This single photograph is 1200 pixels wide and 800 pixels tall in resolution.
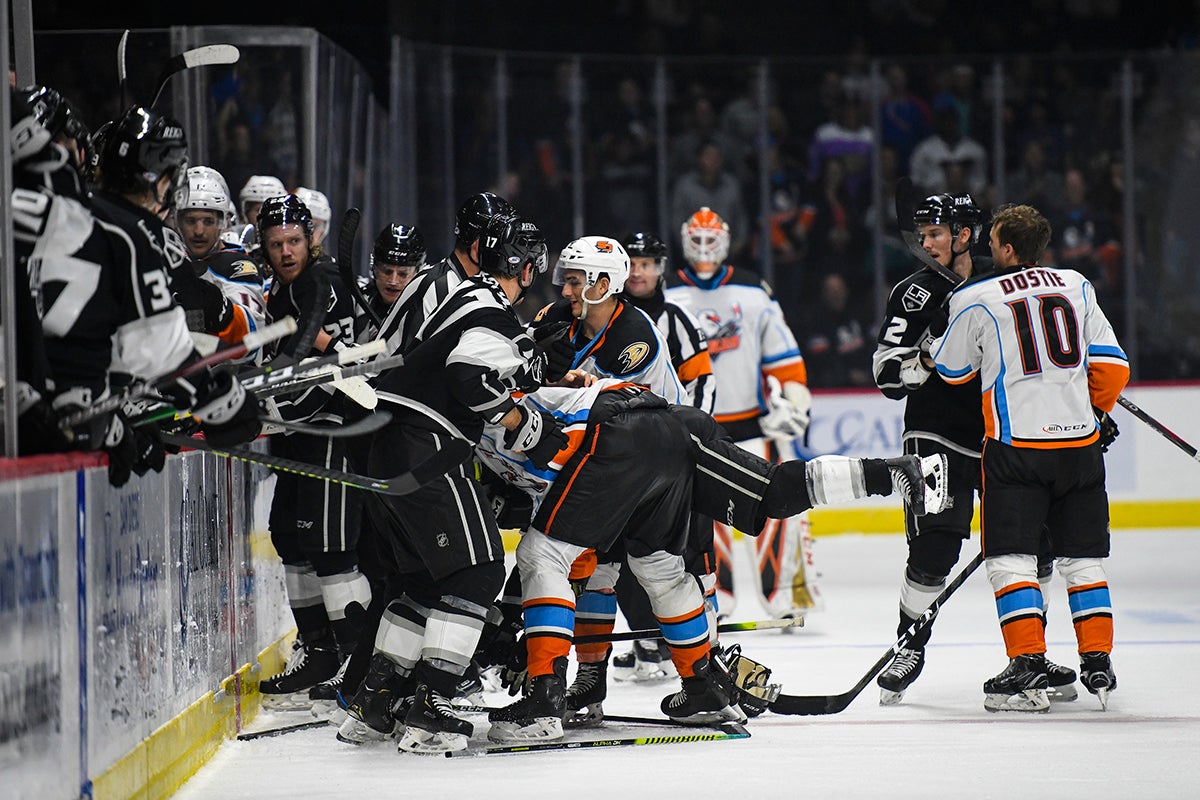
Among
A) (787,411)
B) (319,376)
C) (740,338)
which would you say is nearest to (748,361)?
(740,338)

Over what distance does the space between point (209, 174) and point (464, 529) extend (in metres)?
1.42

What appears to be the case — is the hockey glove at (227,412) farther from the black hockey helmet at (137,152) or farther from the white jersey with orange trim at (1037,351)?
the white jersey with orange trim at (1037,351)

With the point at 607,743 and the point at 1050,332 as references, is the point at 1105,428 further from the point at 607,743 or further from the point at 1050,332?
the point at 607,743

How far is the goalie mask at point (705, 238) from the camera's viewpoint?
5.90m

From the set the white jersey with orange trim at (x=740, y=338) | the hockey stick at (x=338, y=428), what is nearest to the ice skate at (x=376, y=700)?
the hockey stick at (x=338, y=428)

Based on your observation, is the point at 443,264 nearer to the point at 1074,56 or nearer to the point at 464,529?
the point at 464,529

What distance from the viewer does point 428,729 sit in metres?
3.55

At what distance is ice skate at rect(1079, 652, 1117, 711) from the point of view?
396cm

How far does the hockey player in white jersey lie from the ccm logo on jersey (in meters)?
1.58

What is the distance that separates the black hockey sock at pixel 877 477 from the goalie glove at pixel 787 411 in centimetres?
222

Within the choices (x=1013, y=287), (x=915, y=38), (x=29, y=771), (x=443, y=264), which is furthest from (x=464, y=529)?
(x=915, y=38)

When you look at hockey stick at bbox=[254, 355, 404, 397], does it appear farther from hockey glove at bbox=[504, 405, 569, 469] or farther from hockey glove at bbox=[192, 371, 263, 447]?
hockey glove at bbox=[504, 405, 569, 469]

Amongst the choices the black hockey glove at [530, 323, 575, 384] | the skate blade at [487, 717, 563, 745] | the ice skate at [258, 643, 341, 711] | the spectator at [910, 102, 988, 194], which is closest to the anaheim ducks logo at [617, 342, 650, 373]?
the black hockey glove at [530, 323, 575, 384]

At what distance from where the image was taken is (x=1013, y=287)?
4016 millimetres
